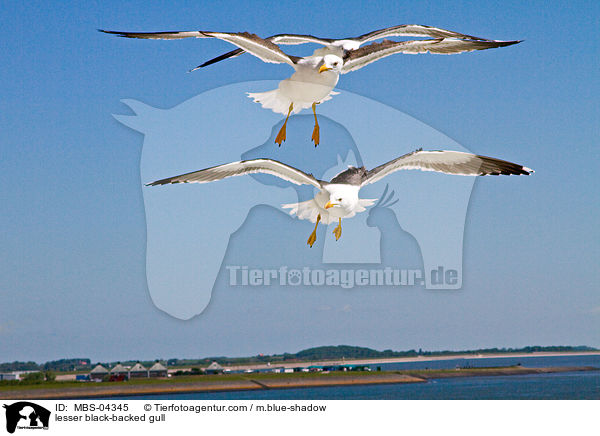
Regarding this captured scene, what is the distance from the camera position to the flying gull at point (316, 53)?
546 cm

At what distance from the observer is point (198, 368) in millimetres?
22156

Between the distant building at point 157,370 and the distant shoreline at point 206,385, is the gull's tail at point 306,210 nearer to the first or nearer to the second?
the distant shoreline at point 206,385

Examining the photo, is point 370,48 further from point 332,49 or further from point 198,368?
point 198,368

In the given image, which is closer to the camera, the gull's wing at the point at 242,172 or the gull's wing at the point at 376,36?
the gull's wing at the point at 376,36

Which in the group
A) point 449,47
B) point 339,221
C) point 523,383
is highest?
point 449,47

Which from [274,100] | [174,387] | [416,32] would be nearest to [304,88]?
[274,100]

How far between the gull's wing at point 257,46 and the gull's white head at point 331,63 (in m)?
0.26

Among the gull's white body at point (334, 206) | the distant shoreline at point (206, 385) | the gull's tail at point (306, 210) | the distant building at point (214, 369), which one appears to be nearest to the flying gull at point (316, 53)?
the gull's white body at point (334, 206)

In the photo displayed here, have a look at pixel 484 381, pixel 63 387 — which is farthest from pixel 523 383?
pixel 63 387

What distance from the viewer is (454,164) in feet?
21.8

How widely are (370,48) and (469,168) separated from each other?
1.55 metres

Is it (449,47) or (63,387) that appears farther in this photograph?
(63,387)

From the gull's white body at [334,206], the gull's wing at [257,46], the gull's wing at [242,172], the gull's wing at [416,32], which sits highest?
the gull's wing at [416,32]
